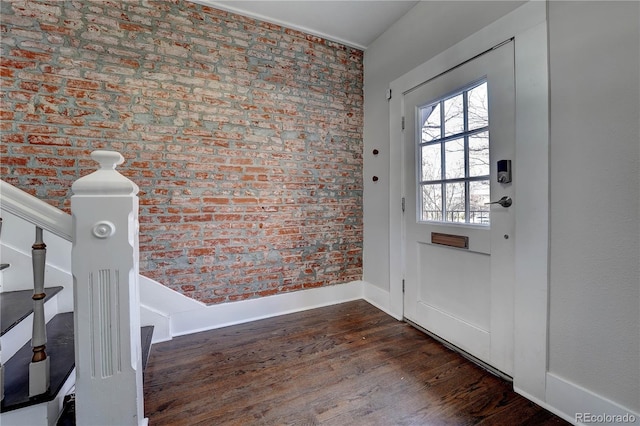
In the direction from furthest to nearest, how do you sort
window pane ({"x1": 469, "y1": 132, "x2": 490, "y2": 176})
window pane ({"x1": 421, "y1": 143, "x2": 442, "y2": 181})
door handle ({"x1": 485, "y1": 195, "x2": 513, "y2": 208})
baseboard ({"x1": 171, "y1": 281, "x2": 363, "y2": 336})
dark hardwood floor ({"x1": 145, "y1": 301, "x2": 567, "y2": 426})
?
baseboard ({"x1": 171, "y1": 281, "x2": 363, "y2": 336}) < window pane ({"x1": 421, "y1": 143, "x2": 442, "y2": 181}) < window pane ({"x1": 469, "y1": 132, "x2": 490, "y2": 176}) < door handle ({"x1": 485, "y1": 195, "x2": 513, "y2": 208}) < dark hardwood floor ({"x1": 145, "y1": 301, "x2": 567, "y2": 426})

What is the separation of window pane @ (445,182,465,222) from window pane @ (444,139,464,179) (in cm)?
7

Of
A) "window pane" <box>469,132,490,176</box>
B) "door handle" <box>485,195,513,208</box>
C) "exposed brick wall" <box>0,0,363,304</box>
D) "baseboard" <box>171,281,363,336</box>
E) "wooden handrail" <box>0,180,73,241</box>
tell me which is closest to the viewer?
"wooden handrail" <box>0,180,73,241</box>

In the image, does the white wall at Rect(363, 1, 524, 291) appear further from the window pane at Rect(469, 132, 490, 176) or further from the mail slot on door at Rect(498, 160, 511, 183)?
the mail slot on door at Rect(498, 160, 511, 183)

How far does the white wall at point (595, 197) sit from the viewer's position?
3.80 ft

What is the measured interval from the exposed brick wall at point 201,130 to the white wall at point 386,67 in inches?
5.9

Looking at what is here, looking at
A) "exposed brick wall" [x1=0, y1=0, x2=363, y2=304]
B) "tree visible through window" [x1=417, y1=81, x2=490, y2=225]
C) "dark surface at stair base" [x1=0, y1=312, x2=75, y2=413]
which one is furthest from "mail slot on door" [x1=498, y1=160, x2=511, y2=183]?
"dark surface at stair base" [x1=0, y1=312, x2=75, y2=413]

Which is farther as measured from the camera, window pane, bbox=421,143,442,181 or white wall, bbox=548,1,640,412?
window pane, bbox=421,143,442,181

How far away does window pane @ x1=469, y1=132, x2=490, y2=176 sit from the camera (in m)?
1.75

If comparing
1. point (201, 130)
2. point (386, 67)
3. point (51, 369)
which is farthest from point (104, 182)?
point (386, 67)

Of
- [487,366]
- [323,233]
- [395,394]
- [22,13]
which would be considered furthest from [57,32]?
[487,366]

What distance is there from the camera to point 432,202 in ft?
7.06

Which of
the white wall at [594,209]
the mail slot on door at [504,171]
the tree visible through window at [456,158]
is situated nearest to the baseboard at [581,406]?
the white wall at [594,209]

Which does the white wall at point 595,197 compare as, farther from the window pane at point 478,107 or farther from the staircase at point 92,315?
the staircase at point 92,315

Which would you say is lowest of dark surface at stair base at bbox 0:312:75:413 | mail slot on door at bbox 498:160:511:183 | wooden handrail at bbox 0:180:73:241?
dark surface at stair base at bbox 0:312:75:413
